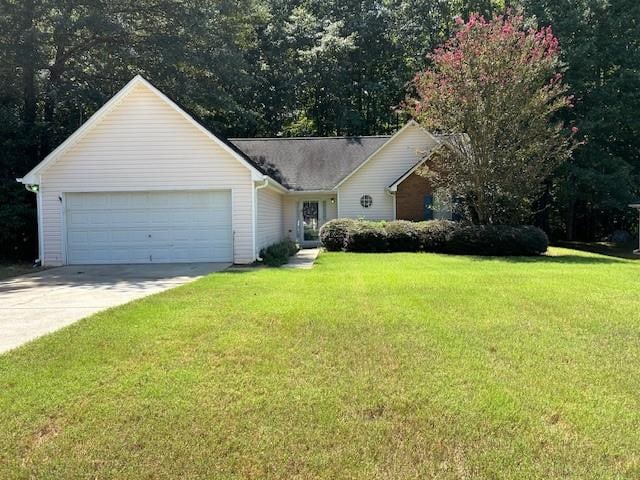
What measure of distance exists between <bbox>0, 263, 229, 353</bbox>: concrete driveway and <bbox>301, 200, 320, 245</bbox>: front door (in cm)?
944

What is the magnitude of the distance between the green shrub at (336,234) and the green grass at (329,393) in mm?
11402

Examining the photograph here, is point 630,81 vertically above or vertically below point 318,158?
above

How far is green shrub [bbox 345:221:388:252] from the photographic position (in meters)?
18.7

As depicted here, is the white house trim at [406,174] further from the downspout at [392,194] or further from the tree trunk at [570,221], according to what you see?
the tree trunk at [570,221]

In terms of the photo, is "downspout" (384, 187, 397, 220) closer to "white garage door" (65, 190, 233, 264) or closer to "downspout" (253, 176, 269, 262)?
"downspout" (253, 176, 269, 262)

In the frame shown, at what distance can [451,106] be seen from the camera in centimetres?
1928

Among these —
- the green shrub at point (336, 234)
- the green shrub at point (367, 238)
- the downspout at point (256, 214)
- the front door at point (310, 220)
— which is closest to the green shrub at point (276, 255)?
the downspout at point (256, 214)

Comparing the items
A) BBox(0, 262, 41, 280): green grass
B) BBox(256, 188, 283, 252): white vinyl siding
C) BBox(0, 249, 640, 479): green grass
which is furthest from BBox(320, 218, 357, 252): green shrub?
BBox(0, 249, 640, 479): green grass

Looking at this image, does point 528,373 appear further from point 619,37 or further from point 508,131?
point 619,37

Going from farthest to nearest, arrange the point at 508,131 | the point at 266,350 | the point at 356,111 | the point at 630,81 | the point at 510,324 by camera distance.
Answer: the point at 356,111, the point at 630,81, the point at 508,131, the point at 510,324, the point at 266,350

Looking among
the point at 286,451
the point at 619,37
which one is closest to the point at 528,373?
the point at 286,451

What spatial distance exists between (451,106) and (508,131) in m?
2.27

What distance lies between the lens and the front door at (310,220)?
2447 cm

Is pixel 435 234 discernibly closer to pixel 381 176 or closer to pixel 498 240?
pixel 498 240
